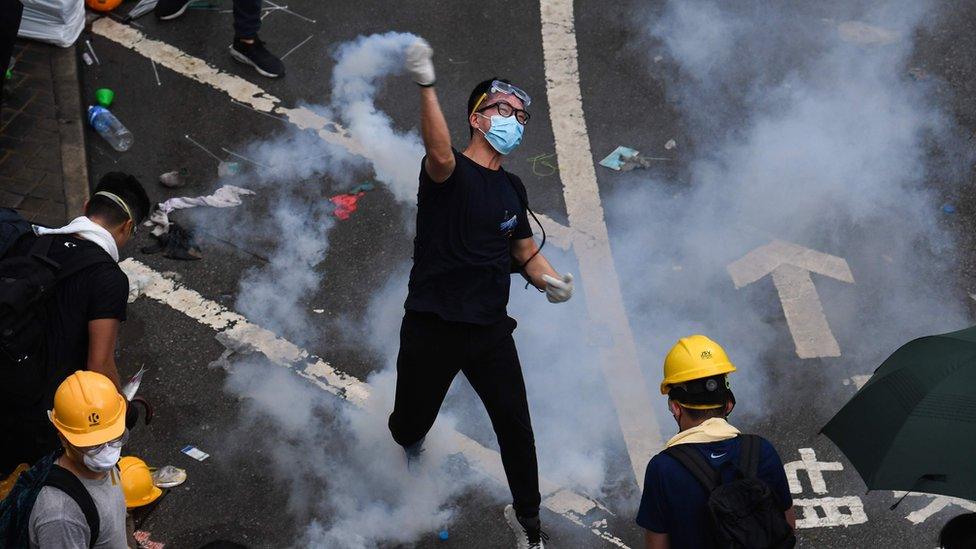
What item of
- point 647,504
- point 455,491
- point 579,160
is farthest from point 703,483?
point 579,160

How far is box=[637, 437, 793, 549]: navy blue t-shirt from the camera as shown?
3273mm

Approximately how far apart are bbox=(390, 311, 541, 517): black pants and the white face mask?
1.31 meters

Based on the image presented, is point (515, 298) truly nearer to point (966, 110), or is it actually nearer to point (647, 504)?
point (647, 504)

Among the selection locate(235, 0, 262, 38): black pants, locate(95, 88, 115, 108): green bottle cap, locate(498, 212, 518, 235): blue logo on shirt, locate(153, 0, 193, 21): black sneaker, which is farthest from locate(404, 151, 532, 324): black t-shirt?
locate(153, 0, 193, 21): black sneaker

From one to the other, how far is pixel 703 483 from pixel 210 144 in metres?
4.46

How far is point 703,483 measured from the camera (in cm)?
324

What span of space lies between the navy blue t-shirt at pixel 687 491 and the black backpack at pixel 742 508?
0.09 feet

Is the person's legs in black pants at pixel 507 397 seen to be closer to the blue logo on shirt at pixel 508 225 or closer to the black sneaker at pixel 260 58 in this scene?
the blue logo on shirt at pixel 508 225

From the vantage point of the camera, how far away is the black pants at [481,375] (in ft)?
14.0

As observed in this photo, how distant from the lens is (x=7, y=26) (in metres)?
6.12

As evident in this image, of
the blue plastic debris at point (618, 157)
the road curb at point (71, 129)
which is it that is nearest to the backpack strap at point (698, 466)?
the blue plastic debris at point (618, 157)

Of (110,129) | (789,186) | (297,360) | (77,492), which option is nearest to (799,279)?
(789,186)

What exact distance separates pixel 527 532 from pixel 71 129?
13.4ft

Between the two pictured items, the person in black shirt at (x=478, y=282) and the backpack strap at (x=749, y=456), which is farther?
the person in black shirt at (x=478, y=282)
